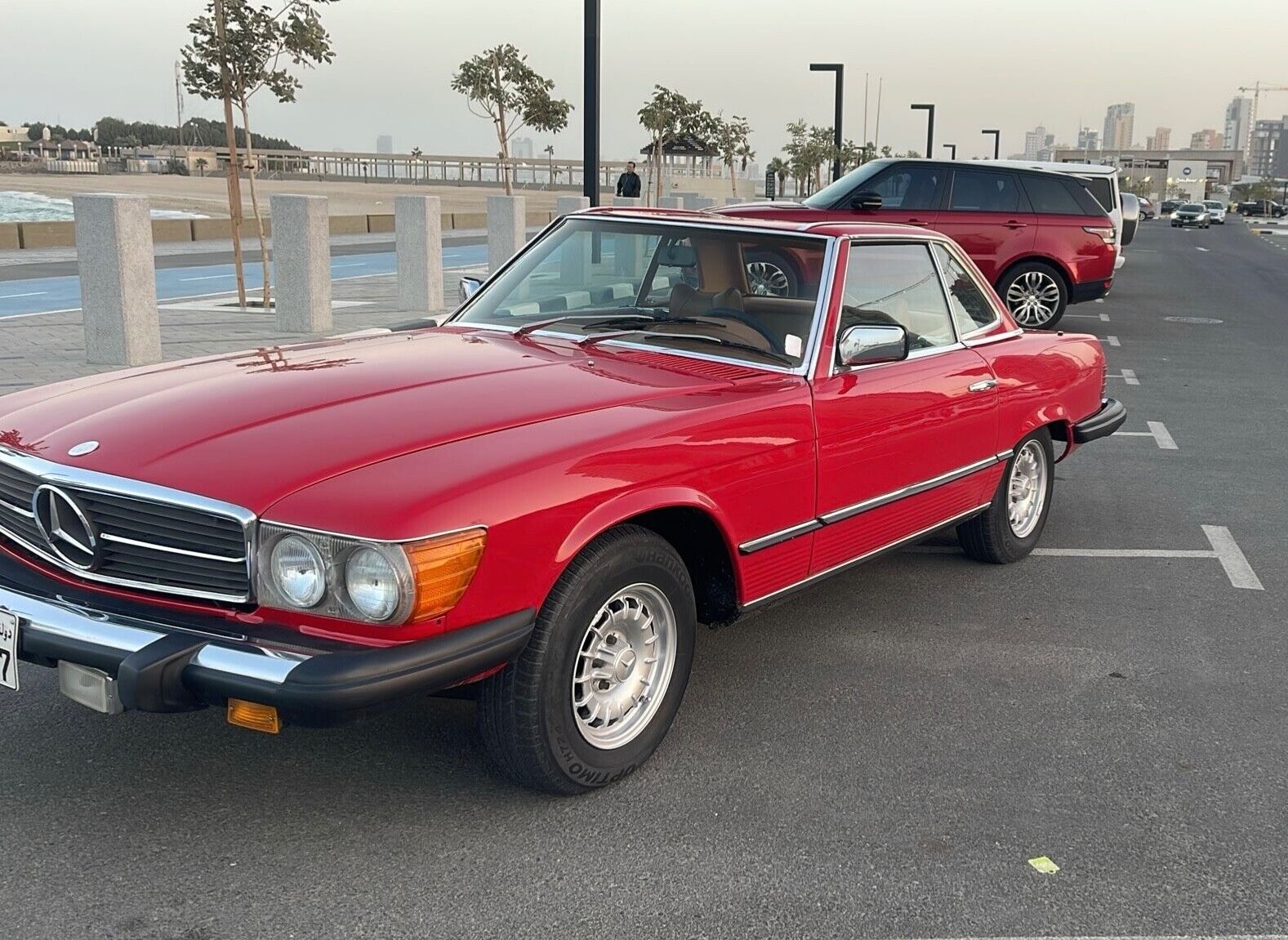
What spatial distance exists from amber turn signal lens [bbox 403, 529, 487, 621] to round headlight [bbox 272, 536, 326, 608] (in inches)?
8.7

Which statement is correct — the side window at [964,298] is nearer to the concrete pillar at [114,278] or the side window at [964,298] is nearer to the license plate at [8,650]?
the license plate at [8,650]

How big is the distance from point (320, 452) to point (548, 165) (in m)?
58.0

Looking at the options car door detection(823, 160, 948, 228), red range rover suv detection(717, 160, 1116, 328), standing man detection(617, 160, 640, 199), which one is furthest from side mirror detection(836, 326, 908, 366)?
standing man detection(617, 160, 640, 199)

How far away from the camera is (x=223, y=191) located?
49344mm

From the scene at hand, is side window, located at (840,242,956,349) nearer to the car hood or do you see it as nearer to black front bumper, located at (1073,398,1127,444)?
the car hood

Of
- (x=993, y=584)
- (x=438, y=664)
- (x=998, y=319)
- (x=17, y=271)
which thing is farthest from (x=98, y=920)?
(x=17, y=271)

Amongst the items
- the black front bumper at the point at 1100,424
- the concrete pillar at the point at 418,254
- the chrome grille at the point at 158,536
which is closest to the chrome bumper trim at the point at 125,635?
the chrome grille at the point at 158,536

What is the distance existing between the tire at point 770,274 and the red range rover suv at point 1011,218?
1038 cm

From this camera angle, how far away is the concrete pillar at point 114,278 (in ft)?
35.6

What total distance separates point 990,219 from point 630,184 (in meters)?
10.1

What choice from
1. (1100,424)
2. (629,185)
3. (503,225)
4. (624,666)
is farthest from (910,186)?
(624,666)

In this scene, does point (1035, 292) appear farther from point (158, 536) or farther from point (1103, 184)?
point (158, 536)

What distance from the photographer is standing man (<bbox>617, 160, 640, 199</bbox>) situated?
23.7 m

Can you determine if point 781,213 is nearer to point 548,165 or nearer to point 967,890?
point 967,890
